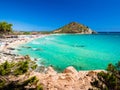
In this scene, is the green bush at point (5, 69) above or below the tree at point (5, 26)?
below

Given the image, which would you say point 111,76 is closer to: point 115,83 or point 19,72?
point 115,83

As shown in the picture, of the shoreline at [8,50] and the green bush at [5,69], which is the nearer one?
the green bush at [5,69]

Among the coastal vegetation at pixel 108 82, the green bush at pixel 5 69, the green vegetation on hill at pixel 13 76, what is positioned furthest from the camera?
the green vegetation on hill at pixel 13 76

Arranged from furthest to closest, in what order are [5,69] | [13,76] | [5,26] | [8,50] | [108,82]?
[5,26] < [8,50] < [13,76] < [5,69] < [108,82]

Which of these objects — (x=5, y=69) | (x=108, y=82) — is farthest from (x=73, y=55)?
(x=5, y=69)

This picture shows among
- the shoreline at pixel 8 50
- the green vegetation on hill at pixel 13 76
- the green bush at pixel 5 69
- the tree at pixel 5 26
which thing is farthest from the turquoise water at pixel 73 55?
the green bush at pixel 5 69

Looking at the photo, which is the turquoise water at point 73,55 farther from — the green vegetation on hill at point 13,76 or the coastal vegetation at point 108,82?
the coastal vegetation at point 108,82

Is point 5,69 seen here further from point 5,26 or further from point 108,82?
point 5,26

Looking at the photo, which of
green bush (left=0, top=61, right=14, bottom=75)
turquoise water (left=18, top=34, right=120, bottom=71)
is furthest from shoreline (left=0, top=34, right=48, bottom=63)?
green bush (left=0, top=61, right=14, bottom=75)

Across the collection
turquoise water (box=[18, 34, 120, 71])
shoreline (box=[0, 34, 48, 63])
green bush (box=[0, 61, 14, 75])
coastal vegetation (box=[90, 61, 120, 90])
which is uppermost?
green bush (box=[0, 61, 14, 75])

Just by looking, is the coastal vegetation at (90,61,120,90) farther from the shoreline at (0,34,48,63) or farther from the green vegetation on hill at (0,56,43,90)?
the shoreline at (0,34,48,63)

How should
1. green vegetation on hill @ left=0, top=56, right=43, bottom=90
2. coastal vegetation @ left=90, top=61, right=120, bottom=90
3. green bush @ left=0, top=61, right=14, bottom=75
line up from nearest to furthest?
coastal vegetation @ left=90, top=61, right=120, bottom=90 → green bush @ left=0, top=61, right=14, bottom=75 → green vegetation on hill @ left=0, top=56, right=43, bottom=90

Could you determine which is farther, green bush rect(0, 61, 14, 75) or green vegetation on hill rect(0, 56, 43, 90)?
green vegetation on hill rect(0, 56, 43, 90)

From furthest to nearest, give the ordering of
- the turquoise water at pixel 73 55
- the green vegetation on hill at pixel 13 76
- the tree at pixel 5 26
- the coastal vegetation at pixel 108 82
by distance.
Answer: the tree at pixel 5 26 → the turquoise water at pixel 73 55 → the green vegetation on hill at pixel 13 76 → the coastal vegetation at pixel 108 82
